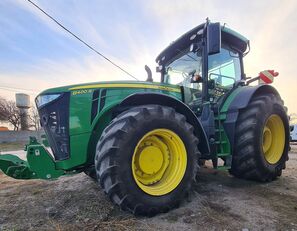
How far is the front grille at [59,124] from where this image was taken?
10.2 ft

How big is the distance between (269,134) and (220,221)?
8.84ft

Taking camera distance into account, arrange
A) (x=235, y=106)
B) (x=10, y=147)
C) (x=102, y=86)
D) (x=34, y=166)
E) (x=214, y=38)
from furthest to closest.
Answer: (x=10, y=147), (x=235, y=106), (x=214, y=38), (x=102, y=86), (x=34, y=166)

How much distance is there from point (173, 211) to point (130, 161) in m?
0.82

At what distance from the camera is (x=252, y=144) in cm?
387

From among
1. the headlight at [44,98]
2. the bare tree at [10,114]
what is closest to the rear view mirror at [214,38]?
the headlight at [44,98]

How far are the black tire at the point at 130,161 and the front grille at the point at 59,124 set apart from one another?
2.10ft

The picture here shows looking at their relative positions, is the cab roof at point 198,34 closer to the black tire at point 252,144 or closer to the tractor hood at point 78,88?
the black tire at point 252,144

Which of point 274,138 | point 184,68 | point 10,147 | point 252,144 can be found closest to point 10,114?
point 10,147

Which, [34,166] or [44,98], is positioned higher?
[44,98]

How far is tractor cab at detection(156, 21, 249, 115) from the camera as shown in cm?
430

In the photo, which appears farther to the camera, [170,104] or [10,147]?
[10,147]

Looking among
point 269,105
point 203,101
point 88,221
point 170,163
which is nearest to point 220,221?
point 170,163

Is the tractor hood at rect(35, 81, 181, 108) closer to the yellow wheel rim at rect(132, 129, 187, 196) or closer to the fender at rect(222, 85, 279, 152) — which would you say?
the yellow wheel rim at rect(132, 129, 187, 196)

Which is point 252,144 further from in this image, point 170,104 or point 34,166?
point 34,166
